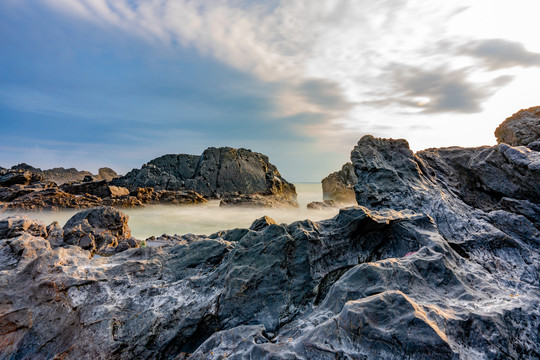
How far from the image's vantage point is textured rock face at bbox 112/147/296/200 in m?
55.8

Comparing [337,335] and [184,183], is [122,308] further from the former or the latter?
[184,183]

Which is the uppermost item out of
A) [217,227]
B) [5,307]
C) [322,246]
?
[322,246]

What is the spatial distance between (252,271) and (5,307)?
5733 millimetres

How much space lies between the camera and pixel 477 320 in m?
4.04

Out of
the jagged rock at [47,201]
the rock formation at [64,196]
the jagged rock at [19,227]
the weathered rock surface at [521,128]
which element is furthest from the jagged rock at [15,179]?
the weathered rock surface at [521,128]

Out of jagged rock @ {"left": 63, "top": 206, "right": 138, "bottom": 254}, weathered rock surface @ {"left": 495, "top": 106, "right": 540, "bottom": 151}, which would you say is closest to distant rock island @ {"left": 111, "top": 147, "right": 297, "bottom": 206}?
jagged rock @ {"left": 63, "top": 206, "right": 138, "bottom": 254}

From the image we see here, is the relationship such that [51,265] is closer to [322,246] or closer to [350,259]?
[322,246]

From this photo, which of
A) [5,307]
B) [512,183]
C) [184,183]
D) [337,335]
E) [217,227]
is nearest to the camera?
[337,335]

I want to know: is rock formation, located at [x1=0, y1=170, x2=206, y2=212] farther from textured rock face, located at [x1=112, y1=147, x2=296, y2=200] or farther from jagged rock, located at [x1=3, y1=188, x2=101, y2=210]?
textured rock face, located at [x1=112, y1=147, x2=296, y2=200]

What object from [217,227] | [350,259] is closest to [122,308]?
[350,259]

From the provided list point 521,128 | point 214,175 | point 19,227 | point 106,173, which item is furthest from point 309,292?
point 106,173

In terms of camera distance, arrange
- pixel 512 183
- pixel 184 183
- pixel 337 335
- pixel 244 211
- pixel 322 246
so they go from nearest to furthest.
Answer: pixel 337 335
pixel 322 246
pixel 512 183
pixel 244 211
pixel 184 183

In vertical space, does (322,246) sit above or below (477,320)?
above

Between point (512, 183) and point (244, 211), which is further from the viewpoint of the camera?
point (244, 211)
